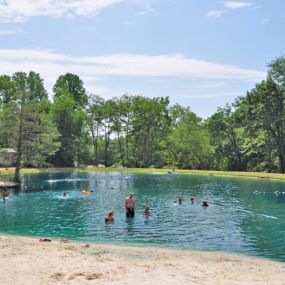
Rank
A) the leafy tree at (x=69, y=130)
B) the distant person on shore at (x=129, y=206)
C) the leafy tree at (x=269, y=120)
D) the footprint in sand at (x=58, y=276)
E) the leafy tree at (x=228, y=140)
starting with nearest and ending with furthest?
the footprint in sand at (x=58, y=276), the distant person on shore at (x=129, y=206), the leafy tree at (x=269, y=120), the leafy tree at (x=228, y=140), the leafy tree at (x=69, y=130)

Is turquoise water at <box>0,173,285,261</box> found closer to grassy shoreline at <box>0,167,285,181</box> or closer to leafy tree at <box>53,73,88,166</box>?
grassy shoreline at <box>0,167,285,181</box>

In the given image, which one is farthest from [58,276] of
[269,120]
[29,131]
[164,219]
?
[269,120]

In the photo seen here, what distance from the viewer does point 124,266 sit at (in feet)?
59.0

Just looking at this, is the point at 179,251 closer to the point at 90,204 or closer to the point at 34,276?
the point at 34,276

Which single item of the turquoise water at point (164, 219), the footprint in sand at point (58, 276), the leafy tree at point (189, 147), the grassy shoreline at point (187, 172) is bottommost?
the turquoise water at point (164, 219)

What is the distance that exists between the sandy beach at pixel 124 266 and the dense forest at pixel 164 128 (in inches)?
2805

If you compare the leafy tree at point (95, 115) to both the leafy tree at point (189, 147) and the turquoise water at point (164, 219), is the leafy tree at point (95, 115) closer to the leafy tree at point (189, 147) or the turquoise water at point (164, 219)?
the leafy tree at point (189, 147)

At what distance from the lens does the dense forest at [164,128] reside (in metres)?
94.8

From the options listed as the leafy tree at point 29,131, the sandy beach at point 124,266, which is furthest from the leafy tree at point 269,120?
the sandy beach at point 124,266

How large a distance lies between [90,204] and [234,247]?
2397cm

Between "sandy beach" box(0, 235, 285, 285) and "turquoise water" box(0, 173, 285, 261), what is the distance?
386 cm

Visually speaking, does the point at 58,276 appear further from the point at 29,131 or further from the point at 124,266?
the point at 29,131

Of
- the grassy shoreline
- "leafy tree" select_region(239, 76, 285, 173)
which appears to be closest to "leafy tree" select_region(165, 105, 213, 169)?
the grassy shoreline

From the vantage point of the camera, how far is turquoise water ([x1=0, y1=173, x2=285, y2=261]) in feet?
91.8
